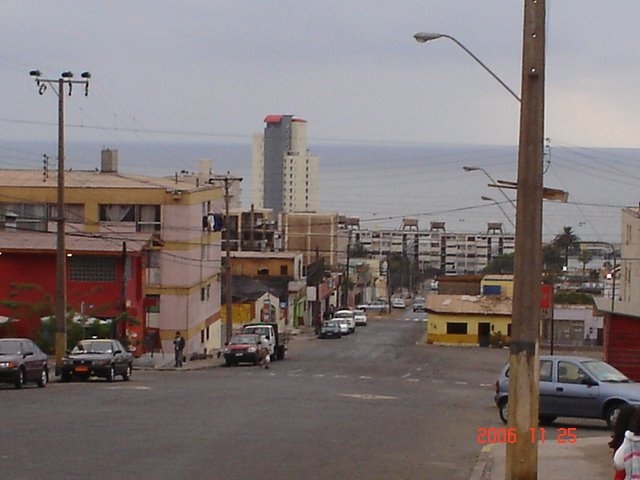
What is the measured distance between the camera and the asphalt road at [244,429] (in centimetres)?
1691

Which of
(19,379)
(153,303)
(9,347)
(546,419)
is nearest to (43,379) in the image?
(9,347)

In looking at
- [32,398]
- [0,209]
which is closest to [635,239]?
[0,209]

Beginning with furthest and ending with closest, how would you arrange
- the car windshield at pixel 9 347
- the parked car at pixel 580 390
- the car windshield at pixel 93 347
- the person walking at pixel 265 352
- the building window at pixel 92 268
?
1. the building window at pixel 92 268
2. the person walking at pixel 265 352
3. the car windshield at pixel 93 347
4. the car windshield at pixel 9 347
5. the parked car at pixel 580 390

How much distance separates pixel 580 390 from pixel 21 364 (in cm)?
1543

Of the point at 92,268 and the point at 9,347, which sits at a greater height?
the point at 92,268

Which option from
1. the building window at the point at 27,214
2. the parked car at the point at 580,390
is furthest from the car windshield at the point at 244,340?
the parked car at the point at 580,390

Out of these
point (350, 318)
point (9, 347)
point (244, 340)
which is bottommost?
point (350, 318)

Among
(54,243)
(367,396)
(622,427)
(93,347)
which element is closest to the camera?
(622,427)

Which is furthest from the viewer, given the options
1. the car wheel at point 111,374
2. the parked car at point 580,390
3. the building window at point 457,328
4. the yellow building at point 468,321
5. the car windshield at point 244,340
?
the building window at point 457,328

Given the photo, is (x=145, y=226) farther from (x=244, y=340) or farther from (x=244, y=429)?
(x=244, y=429)

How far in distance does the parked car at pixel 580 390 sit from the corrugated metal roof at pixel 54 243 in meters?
40.2

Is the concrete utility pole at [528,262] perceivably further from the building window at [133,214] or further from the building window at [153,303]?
the building window at [153,303]

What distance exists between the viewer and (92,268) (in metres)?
63.3

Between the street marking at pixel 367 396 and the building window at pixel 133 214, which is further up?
the building window at pixel 133 214
